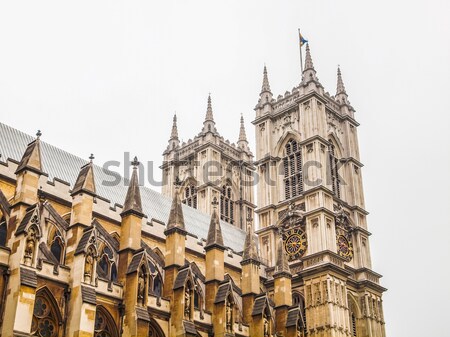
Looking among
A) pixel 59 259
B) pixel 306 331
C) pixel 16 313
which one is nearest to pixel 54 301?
pixel 16 313

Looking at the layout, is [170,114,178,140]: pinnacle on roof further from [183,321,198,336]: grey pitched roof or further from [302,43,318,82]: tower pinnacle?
[183,321,198,336]: grey pitched roof

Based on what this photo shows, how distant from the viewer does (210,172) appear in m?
52.6

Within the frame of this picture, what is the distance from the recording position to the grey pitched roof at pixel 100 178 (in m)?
33.4

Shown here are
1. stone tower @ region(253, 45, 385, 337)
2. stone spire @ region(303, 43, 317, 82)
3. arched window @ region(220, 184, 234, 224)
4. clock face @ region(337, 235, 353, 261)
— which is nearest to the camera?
stone tower @ region(253, 45, 385, 337)

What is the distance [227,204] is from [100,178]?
17.9m

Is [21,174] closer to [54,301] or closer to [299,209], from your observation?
[54,301]

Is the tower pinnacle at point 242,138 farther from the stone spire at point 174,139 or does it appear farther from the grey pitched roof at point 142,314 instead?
the grey pitched roof at point 142,314

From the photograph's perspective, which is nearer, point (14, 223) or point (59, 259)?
point (14, 223)

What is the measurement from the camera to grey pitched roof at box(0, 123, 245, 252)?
3341 cm

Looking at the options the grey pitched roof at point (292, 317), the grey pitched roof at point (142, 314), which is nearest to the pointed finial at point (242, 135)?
the grey pitched roof at point (292, 317)

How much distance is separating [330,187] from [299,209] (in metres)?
2.68

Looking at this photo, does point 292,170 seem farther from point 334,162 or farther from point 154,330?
point 154,330

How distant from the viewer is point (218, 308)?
31.2 m

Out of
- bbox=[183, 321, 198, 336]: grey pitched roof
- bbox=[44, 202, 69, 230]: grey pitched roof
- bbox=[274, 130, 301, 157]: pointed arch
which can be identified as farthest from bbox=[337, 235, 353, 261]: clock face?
bbox=[44, 202, 69, 230]: grey pitched roof
